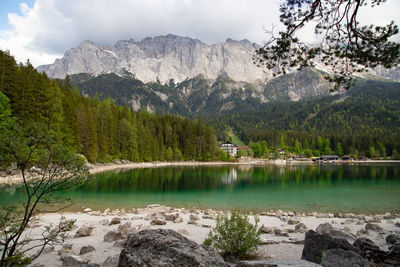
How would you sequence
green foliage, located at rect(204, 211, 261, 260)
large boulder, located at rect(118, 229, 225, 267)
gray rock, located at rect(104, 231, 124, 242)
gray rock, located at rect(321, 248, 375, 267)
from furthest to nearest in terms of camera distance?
→ 1. gray rock, located at rect(104, 231, 124, 242)
2. green foliage, located at rect(204, 211, 261, 260)
3. gray rock, located at rect(321, 248, 375, 267)
4. large boulder, located at rect(118, 229, 225, 267)

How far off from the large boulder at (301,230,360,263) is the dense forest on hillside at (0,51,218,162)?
28.1ft

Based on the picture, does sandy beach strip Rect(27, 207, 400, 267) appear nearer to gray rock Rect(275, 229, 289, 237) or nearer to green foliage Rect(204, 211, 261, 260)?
gray rock Rect(275, 229, 289, 237)

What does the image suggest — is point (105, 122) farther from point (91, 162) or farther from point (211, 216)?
point (211, 216)

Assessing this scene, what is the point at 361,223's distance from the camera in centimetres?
1602

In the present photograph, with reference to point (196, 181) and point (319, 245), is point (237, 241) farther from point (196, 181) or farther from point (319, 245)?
point (196, 181)

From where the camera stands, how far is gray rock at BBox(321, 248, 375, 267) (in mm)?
5625

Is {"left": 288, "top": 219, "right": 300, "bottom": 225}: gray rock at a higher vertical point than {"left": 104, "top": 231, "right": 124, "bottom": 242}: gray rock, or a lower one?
lower

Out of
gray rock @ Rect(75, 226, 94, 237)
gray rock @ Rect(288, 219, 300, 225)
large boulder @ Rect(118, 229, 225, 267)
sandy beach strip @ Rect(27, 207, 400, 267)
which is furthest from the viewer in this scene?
gray rock @ Rect(288, 219, 300, 225)

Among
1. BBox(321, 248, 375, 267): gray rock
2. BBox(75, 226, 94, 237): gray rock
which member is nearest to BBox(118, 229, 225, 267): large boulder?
BBox(321, 248, 375, 267): gray rock

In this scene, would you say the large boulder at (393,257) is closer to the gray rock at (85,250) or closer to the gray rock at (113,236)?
the gray rock at (85,250)

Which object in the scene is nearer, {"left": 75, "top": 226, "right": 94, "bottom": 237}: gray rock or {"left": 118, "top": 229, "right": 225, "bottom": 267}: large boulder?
{"left": 118, "top": 229, "right": 225, "bottom": 267}: large boulder

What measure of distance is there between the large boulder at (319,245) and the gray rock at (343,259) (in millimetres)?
950

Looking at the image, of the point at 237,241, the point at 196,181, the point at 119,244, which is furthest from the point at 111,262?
the point at 196,181

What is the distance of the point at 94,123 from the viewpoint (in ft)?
216
